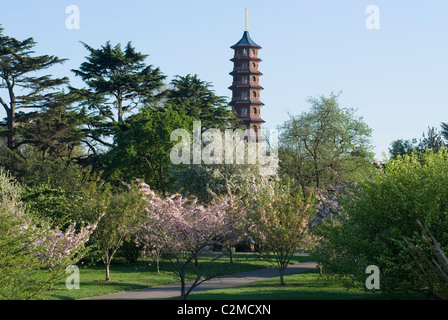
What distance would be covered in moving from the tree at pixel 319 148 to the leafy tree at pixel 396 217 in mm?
26542

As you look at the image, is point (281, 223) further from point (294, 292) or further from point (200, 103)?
point (200, 103)

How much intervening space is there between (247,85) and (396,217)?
73.5 m

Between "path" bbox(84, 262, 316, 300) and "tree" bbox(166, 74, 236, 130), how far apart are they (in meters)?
26.0

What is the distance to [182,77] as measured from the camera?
62.9 m

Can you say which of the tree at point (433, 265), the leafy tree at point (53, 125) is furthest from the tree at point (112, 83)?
the tree at point (433, 265)

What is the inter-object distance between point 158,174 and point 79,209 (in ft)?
77.2

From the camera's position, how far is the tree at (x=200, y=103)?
5703 centimetres

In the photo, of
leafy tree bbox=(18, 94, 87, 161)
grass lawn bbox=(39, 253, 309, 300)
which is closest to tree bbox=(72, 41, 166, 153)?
leafy tree bbox=(18, 94, 87, 161)

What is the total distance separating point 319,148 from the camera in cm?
4488

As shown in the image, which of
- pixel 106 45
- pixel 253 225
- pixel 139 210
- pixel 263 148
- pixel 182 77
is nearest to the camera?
pixel 253 225

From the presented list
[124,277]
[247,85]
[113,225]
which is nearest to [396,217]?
[113,225]

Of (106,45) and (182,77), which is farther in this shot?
(182,77)
